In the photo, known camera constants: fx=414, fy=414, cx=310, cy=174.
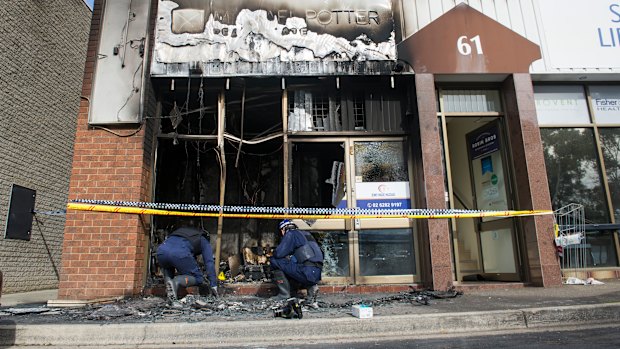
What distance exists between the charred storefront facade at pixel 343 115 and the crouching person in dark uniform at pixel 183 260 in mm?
850

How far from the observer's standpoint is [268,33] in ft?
24.1

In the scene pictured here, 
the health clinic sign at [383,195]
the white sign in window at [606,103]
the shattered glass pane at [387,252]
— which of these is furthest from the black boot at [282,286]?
the white sign in window at [606,103]

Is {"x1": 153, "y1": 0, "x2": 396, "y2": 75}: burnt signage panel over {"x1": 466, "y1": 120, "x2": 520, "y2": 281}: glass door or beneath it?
over

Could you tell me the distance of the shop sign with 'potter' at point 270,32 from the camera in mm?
7250

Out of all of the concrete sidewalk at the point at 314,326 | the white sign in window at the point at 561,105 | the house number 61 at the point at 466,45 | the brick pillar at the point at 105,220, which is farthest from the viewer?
the white sign in window at the point at 561,105

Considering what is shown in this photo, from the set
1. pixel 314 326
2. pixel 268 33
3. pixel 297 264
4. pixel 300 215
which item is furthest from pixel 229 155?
pixel 314 326

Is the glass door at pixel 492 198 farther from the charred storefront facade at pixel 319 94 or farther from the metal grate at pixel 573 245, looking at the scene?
the charred storefront facade at pixel 319 94

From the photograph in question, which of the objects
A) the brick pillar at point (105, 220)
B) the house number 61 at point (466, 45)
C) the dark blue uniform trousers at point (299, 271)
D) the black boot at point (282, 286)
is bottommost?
the black boot at point (282, 286)

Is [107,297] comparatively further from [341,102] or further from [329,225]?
[341,102]

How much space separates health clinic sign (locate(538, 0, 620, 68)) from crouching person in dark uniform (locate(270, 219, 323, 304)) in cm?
558

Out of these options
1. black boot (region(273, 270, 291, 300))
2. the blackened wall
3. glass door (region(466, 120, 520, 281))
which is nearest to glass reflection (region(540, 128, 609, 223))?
glass door (region(466, 120, 520, 281))

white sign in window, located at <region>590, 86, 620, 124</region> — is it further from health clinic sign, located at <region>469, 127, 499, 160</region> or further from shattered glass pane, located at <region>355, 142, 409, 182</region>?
shattered glass pane, located at <region>355, 142, 409, 182</region>

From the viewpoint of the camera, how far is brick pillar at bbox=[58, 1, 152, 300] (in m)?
6.27

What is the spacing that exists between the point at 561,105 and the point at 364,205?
4281 millimetres
